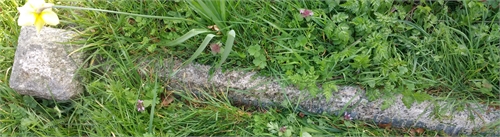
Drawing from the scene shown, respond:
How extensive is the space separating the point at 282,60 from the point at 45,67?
1.21 meters

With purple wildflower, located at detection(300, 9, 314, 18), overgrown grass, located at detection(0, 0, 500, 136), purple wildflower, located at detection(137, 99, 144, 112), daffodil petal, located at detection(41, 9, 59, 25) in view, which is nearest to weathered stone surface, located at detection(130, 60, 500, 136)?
overgrown grass, located at detection(0, 0, 500, 136)

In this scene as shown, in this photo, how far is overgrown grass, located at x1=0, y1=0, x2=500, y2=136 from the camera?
1.98m

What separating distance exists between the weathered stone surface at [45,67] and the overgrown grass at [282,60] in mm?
65

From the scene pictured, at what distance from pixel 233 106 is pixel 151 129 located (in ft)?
1.43

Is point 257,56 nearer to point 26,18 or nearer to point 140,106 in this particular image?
point 140,106

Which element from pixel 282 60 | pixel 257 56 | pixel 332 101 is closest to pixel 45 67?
pixel 257 56

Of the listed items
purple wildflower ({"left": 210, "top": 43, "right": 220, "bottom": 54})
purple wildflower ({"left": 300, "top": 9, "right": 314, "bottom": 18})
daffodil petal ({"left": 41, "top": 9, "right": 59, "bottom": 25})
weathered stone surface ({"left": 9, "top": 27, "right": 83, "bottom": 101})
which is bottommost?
weathered stone surface ({"left": 9, "top": 27, "right": 83, "bottom": 101})

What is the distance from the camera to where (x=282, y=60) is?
6.54 feet

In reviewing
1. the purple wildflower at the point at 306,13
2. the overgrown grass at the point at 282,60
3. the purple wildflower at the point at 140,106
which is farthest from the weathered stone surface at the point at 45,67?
the purple wildflower at the point at 306,13

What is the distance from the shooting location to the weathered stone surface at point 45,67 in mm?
2057

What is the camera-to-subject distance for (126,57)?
81.0 inches

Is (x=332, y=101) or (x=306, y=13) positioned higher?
(x=306, y=13)

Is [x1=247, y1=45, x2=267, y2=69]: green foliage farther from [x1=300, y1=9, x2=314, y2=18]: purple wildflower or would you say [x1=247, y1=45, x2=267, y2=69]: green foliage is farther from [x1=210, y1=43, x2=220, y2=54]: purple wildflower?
Result: [x1=300, y1=9, x2=314, y2=18]: purple wildflower

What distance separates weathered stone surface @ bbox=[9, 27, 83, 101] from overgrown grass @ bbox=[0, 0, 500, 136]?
0.07 metres
